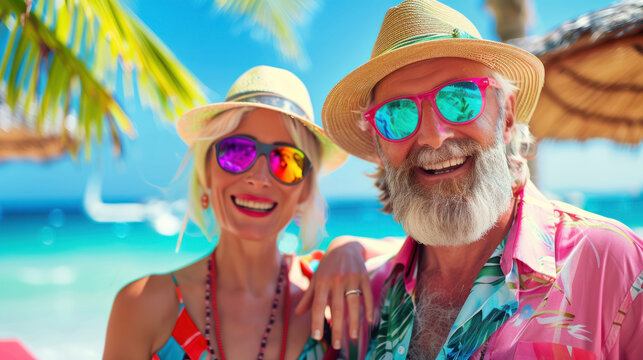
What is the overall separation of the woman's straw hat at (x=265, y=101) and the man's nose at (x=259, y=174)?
0.28 m

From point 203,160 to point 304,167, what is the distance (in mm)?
583

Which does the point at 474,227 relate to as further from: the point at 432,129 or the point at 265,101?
the point at 265,101

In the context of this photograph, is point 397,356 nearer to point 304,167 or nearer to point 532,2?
point 304,167

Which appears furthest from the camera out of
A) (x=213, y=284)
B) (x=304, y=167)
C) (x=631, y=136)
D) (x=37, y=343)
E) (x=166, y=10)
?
(x=166, y=10)

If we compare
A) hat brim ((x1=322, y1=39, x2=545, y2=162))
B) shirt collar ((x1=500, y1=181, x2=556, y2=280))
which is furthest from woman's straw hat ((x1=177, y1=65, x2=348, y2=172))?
shirt collar ((x1=500, y1=181, x2=556, y2=280))

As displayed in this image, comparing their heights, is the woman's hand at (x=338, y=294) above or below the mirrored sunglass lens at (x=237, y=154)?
below

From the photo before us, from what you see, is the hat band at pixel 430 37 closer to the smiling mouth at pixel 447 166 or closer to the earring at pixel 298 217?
the smiling mouth at pixel 447 166

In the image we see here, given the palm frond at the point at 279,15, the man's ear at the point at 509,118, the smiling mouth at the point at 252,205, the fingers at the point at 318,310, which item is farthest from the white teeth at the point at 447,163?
the palm frond at the point at 279,15

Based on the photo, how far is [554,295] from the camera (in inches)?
55.6

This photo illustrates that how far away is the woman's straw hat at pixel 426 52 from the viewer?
1710mm

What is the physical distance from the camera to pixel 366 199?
1720 inches

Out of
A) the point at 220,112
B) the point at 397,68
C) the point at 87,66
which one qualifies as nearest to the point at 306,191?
the point at 220,112

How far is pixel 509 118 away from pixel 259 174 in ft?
3.97

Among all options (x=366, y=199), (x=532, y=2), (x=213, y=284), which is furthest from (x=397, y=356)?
(x=366, y=199)
